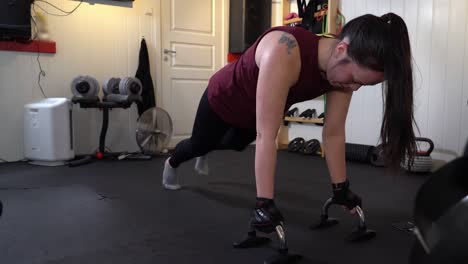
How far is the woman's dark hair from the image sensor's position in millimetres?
1055

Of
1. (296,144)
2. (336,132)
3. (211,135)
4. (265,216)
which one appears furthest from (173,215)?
(296,144)

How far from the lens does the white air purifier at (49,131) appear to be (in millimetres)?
3221

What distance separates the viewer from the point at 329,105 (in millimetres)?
1564

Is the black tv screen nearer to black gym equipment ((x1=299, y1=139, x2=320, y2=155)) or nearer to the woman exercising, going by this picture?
the woman exercising

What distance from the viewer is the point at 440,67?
2.98 metres

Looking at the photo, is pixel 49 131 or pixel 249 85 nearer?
pixel 249 85

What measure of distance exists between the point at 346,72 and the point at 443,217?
88cm

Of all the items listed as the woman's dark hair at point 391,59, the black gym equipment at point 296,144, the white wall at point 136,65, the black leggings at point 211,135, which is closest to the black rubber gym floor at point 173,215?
the black leggings at point 211,135

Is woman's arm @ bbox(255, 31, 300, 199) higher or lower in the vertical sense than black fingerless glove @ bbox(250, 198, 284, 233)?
higher

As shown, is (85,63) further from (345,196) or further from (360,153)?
(345,196)

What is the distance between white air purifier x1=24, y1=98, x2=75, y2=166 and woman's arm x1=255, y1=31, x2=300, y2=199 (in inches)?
98.6

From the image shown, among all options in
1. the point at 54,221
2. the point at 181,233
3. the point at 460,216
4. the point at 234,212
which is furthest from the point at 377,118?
the point at 460,216

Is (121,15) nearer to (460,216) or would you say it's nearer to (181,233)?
(181,233)

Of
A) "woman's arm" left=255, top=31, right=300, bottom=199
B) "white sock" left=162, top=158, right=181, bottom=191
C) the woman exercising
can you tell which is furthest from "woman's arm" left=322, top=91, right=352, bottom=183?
"white sock" left=162, top=158, right=181, bottom=191
